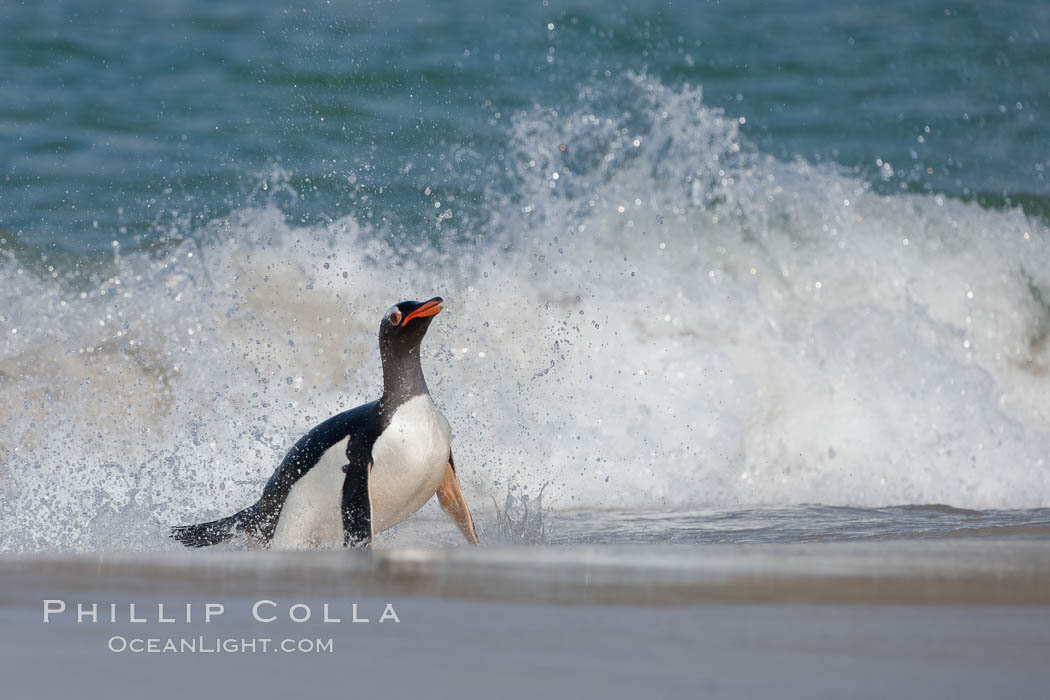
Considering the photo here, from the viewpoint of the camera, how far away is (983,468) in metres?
4.87

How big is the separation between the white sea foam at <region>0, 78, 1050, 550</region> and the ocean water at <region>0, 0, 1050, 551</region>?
2 cm

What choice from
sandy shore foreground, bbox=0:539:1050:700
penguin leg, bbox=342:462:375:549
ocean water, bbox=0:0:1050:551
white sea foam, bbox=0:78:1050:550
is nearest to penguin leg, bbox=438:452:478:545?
ocean water, bbox=0:0:1050:551

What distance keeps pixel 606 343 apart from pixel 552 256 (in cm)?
69

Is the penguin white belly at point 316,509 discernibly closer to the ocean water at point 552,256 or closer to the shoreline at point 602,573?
the ocean water at point 552,256

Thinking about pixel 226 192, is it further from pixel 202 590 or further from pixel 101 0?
pixel 202 590

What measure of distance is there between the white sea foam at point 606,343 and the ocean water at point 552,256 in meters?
0.02

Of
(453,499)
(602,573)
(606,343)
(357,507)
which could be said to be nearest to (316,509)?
(357,507)

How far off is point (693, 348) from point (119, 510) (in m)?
2.67

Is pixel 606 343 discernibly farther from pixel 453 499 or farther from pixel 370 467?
Result: pixel 370 467

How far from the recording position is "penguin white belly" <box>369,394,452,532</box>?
3451 millimetres

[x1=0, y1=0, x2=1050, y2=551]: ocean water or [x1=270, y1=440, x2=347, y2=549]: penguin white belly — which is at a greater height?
[x1=0, y1=0, x2=1050, y2=551]: ocean water

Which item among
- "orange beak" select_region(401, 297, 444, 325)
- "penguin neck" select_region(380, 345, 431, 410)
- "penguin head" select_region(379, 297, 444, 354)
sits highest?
"orange beak" select_region(401, 297, 444, 325)

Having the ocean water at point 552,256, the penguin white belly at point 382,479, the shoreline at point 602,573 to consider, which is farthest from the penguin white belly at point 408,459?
the shoreline at point 602,573

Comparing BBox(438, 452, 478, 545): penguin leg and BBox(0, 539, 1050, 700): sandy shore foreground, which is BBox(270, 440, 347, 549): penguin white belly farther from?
BBox(0, 539, 1050, 700): sandy shore foreground
